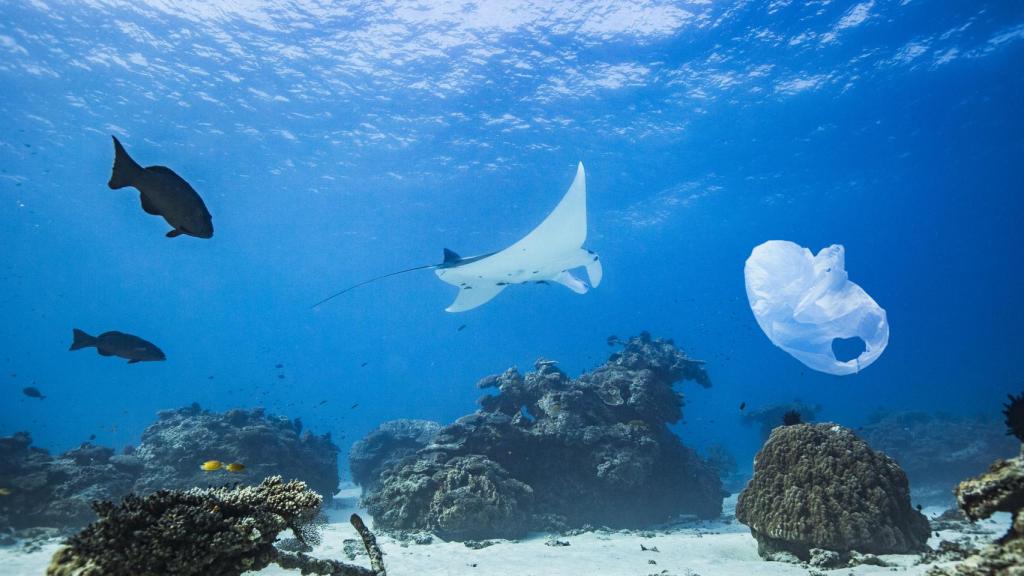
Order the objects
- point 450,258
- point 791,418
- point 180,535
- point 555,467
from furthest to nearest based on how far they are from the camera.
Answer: point 555,467
point 450,258
point 791,418
point 180,535

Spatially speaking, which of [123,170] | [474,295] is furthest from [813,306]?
[123,170]

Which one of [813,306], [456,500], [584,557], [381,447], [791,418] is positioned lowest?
[584,557]

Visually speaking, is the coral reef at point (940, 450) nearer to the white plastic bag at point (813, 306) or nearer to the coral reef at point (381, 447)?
the white plastic bag at point (813, 306)

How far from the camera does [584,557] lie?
22.9 ft

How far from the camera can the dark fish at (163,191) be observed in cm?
340

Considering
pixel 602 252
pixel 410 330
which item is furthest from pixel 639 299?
pixel 410 330

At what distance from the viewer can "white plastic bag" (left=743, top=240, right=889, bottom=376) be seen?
708 centimetres

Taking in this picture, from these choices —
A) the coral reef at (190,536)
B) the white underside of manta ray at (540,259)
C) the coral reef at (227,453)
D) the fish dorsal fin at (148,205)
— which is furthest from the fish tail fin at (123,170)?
the coral reef at (227,453)

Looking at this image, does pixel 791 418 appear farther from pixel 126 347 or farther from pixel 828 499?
pixel 126 347

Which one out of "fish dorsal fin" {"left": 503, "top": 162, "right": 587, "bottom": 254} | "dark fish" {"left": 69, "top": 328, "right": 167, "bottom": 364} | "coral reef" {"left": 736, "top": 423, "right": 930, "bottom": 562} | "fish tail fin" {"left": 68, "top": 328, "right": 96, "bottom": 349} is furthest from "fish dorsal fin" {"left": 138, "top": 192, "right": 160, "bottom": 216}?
"coral reef" {"left": 736, "top": 423, "right": 930, "bottom": 562}

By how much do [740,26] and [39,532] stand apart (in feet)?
86.7

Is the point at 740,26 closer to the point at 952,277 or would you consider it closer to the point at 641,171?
the point at 641,171

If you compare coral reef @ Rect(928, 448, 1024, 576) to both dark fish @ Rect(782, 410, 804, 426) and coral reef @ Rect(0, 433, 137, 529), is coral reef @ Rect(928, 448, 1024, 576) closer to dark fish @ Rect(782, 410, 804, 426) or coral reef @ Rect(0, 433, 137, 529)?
dark fish @ Rect(782, 410, 804, 426)

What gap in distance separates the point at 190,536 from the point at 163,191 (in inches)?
97.0
